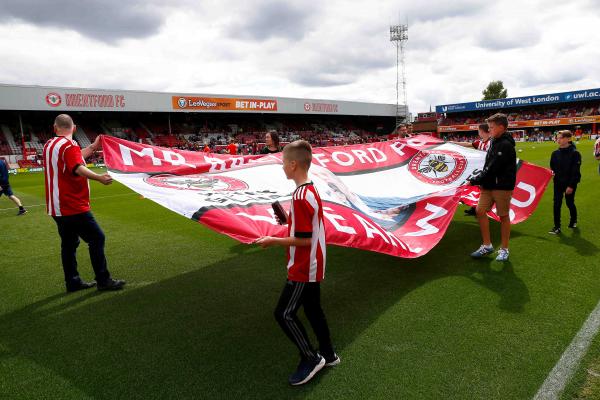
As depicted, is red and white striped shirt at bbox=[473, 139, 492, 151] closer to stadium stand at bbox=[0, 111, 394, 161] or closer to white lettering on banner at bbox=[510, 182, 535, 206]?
white lettering on banner at bbox=[510, 182, 535, 206]

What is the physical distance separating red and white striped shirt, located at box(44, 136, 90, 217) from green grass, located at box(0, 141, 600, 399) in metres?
1.06

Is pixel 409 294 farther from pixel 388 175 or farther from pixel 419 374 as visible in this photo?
pixel 388 175

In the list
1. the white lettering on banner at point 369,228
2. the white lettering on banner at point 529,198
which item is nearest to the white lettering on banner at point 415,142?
the white lettering on banner at point 529,198

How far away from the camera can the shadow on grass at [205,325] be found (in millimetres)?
2824

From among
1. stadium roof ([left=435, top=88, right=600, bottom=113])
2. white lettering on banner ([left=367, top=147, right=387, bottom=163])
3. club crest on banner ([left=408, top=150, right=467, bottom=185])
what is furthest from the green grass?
stadium roof ([left=435, top=88, right=600, bottom=113])

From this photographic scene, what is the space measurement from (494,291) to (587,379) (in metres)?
1.54

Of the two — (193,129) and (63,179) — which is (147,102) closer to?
(193,129)

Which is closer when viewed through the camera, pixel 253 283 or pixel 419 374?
pixel 419 374

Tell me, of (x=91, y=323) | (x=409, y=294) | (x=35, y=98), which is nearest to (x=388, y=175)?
(x=409, y=294)

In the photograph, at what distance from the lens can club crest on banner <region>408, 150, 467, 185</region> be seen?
6691mm

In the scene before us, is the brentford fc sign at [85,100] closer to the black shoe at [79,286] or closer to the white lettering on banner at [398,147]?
the black shoe at [79,286]

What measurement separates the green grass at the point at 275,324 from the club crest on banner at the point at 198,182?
3.96 ft

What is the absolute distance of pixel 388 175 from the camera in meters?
6.55

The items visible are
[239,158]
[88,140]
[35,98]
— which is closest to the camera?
[239,158]
